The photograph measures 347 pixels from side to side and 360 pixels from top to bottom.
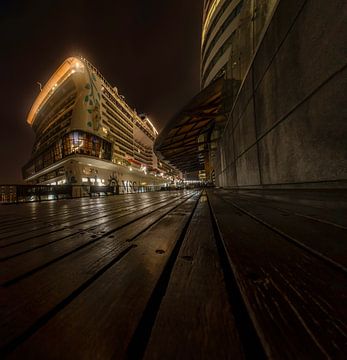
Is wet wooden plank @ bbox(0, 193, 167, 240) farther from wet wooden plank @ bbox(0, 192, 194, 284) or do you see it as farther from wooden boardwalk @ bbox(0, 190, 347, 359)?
wooden boardwalk @ bbox(0, 190, 347, 359)

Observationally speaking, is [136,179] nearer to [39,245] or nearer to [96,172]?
[96,172]

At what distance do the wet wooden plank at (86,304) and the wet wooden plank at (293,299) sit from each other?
35 centimetres

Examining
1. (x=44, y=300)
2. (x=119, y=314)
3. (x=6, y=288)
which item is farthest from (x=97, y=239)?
(x=119, y=314)

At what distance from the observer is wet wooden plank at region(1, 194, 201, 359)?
1.39ft

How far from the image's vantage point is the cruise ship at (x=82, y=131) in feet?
94.7

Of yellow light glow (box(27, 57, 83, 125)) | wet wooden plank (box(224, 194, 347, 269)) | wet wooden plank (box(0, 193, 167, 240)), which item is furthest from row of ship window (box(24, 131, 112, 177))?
wet wooden plank (box(224, 194, 347, 269))

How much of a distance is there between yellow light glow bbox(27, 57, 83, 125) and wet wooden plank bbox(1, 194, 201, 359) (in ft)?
144

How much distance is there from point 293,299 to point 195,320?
34 centimetres

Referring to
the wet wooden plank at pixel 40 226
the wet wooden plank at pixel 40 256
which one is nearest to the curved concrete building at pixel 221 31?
the wet wooden plank at pixel 40 226

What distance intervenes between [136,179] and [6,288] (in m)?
45.1

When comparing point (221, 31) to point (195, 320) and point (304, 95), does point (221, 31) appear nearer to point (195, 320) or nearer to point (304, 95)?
point (304, 95)

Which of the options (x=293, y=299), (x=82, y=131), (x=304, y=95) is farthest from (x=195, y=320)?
(x=82, y=131)

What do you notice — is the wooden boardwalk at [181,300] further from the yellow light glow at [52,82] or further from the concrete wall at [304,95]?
the yellow light glow at [52,82]

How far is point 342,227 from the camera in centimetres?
125
